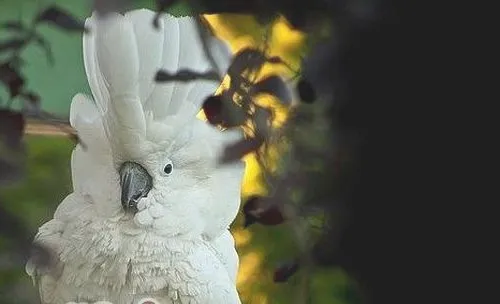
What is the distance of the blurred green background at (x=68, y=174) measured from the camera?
1.66 feet

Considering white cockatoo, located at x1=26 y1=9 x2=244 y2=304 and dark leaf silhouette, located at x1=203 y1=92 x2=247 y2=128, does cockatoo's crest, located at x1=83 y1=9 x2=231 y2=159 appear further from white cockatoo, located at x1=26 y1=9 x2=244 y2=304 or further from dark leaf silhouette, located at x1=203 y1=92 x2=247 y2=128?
dark leaf silhouette, located at x1=203 y1=92 x2=247 y2=128

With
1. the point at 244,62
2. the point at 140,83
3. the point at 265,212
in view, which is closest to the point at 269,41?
the point at 244,62

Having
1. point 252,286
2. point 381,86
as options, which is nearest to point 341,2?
point 381,86

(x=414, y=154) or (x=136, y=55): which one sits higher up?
(x=414, y=154)

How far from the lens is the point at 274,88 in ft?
1.69

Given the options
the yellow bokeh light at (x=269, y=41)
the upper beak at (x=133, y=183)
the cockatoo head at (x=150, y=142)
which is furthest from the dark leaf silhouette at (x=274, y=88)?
the upper beak at (x=133, y=183)

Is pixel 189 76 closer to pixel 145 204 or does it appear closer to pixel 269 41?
pixel 269 41

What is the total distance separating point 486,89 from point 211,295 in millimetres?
559

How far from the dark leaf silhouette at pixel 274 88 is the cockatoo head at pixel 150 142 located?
0.91 feet

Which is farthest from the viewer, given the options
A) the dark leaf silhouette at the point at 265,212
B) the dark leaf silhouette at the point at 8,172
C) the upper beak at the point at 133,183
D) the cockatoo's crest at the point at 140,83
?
the upper beak at the point at 133,183

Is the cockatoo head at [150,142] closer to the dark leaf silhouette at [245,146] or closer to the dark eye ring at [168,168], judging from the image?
the dark eye ring at [168,168]

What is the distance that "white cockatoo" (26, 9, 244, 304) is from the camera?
87 cm

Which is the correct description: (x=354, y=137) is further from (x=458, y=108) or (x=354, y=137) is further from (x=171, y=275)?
(x=171, y=275)

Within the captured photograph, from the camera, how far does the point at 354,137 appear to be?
45 cm
